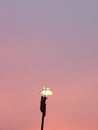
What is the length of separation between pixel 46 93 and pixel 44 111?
1.59 meters

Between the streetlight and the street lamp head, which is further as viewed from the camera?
the street lamp head

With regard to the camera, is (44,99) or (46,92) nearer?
(44,99)

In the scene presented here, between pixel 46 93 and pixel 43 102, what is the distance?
108 centimetres

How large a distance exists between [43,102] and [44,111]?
587 mm

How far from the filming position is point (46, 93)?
3142cm

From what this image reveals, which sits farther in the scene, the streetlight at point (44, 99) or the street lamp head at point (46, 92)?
the street lamp head at point (46, 92)

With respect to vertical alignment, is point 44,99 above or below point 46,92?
below

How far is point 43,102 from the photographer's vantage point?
100.0 ft
